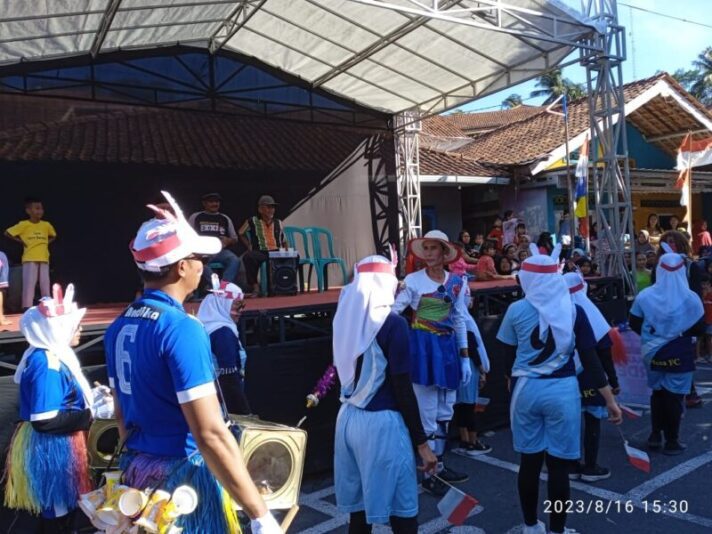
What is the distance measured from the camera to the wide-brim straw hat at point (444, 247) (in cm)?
473

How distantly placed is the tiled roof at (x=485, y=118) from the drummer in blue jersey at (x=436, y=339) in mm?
28094

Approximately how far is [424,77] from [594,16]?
2.74 metres

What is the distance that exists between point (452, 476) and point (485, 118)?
3329 cm

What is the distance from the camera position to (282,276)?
25.4 ft

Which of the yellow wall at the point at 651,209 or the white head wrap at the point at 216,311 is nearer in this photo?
the white head wrap at the point at 216,311

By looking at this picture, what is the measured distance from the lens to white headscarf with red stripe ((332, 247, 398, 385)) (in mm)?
2920

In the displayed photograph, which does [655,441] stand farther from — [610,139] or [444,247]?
[610,139]

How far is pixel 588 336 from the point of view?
143 inches

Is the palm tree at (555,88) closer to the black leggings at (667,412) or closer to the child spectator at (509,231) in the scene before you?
the child spectator at (509,231)

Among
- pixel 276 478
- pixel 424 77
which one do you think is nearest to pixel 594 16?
pixel 424 77

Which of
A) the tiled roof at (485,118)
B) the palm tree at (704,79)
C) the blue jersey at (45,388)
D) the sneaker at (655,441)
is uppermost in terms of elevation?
the palm tree at (704,79)

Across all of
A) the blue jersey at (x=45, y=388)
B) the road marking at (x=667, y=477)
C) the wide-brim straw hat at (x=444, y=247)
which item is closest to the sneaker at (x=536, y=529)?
the road marking at (x=667, y=477)

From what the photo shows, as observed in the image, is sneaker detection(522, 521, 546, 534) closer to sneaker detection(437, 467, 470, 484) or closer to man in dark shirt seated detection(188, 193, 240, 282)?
sneaker detection(437, 467, 470, 484)
